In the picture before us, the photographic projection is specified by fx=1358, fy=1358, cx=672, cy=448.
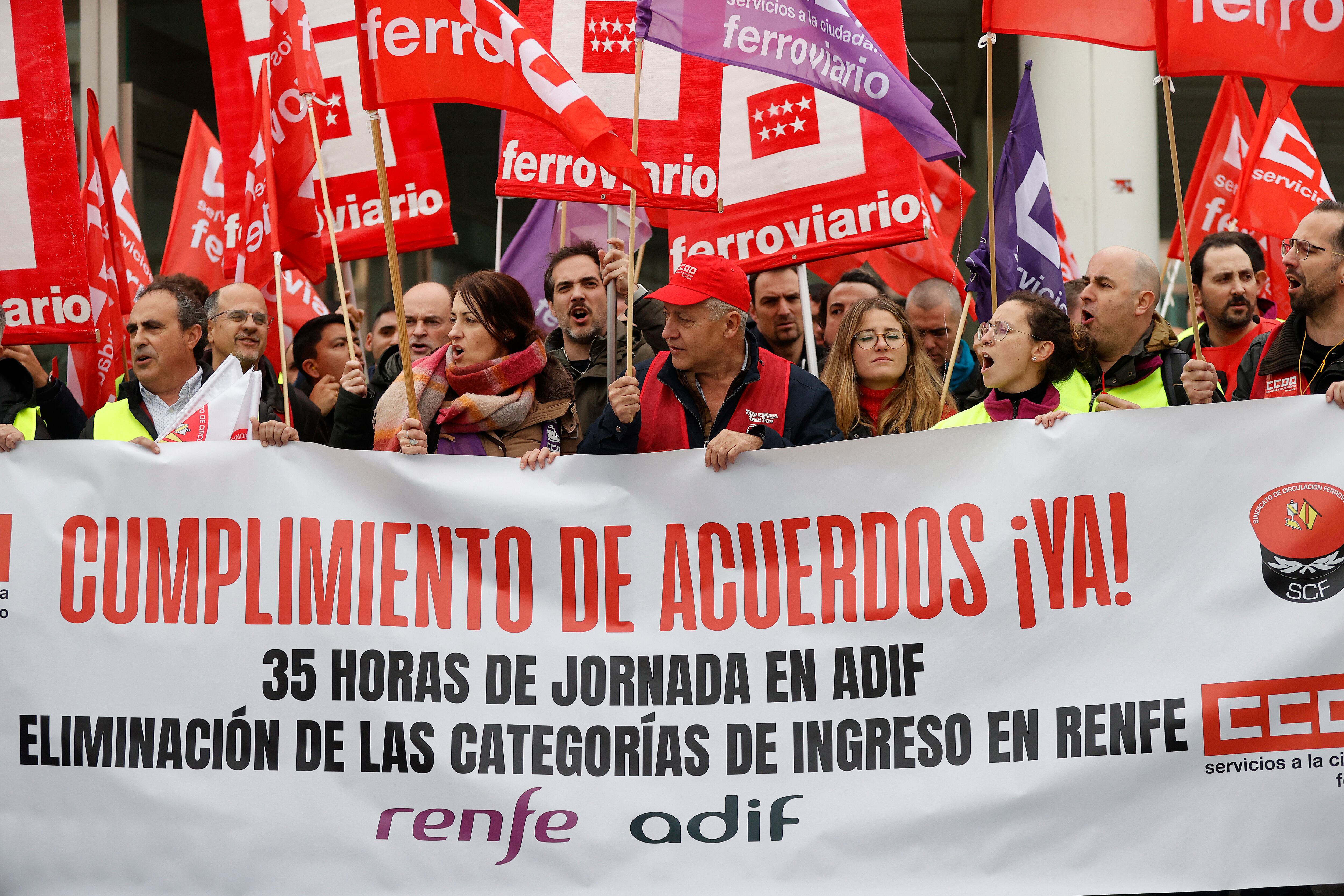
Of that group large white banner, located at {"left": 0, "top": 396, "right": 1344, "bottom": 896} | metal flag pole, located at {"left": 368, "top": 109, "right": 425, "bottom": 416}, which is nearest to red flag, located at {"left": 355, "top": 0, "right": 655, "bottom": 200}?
metal flag pole, located at {"left": 368, "top": 109, "right": 425, "bottom": 416}

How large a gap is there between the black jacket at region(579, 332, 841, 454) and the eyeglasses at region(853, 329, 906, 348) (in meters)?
0.61

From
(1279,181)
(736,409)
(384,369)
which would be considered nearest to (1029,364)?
(736,409)

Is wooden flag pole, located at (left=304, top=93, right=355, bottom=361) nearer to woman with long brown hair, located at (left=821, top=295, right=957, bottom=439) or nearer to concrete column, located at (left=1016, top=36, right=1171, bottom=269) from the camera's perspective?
woman with long brown hair, located at (left=821, top=295, right=957, bottom=439)

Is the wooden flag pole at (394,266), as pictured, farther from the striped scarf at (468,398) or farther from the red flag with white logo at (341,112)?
the red flag with white logo at (341,112)

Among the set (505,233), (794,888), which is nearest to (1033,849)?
(794,888)

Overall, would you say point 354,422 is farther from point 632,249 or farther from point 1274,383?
point 1274,383

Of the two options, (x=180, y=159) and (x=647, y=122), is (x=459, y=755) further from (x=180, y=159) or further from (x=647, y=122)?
(x=180, y=159)

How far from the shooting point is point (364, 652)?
3.67 m

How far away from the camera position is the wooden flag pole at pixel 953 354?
170 inches

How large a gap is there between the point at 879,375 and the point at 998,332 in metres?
0.56

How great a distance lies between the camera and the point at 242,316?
4.95 meters

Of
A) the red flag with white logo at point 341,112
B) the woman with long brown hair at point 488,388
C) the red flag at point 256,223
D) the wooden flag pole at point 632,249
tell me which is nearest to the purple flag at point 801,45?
the wooden flag pole at point 632,249

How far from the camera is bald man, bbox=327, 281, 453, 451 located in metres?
4.29

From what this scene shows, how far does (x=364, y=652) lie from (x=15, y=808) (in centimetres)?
100
